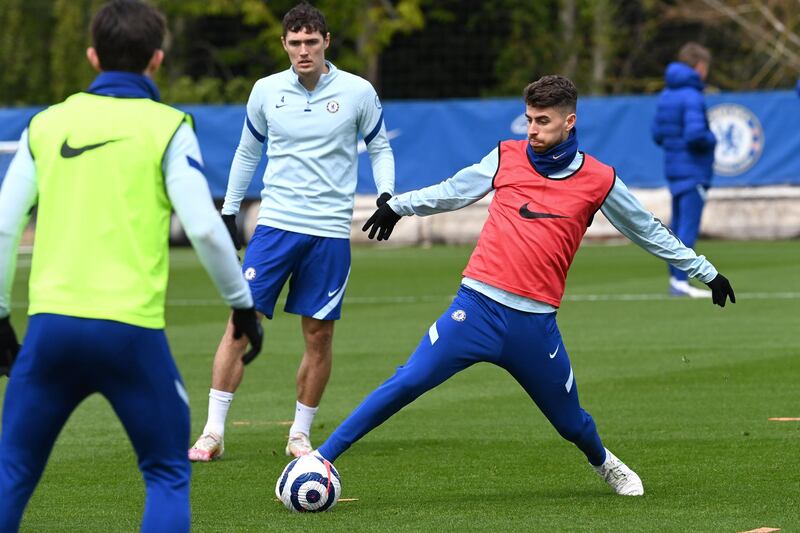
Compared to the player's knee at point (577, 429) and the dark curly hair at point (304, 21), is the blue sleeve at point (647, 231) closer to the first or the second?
the player's knee at point (577, 429)

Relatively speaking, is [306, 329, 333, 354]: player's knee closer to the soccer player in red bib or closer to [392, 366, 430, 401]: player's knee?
the soccer player in red bib

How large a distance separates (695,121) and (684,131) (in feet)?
0.94

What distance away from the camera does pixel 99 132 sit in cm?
486

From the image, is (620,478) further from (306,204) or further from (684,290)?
(684,290)

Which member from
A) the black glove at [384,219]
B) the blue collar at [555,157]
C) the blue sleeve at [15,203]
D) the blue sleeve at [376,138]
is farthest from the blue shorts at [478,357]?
the blue sleeve at [15,203]

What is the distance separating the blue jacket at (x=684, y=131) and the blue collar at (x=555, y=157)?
1024 centimetres

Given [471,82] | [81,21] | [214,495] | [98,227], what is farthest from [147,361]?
[471,82]

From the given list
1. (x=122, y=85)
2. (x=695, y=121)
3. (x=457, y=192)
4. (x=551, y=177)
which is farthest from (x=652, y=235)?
(x=695, y=121)

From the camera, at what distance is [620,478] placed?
7.16 meters

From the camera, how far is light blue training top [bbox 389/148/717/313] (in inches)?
273

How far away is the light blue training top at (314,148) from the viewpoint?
340 inches

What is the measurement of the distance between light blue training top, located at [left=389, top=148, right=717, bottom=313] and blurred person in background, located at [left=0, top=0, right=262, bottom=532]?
219 centimetres

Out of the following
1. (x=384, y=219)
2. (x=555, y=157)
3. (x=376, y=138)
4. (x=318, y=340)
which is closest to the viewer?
(x=555, y=157)

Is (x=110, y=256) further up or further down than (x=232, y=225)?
further up
